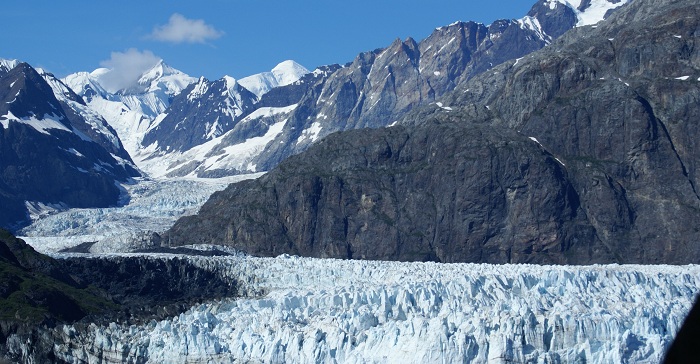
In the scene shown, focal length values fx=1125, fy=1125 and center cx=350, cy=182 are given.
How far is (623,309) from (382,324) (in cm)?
1881

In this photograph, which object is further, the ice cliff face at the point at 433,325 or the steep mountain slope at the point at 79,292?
the steep mountain slope at the point at 79,292

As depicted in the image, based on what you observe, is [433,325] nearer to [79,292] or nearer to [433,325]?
[433,325]

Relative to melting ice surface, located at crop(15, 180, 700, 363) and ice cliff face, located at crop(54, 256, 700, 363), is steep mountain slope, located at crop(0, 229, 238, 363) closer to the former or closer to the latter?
ice cliff face, located at crop(54, 256, 700, 363)

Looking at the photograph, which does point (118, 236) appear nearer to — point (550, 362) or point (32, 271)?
point (32, 271)

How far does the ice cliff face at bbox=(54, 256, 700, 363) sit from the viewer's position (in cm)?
7656

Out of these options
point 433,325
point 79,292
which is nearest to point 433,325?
point 433,325

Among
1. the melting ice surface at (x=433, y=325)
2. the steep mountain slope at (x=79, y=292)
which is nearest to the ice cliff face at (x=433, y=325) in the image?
the melting ice surface at (x=433, y=325)

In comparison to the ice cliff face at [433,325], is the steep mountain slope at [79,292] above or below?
above

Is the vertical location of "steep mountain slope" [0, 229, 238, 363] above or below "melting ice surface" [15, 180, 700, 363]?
above

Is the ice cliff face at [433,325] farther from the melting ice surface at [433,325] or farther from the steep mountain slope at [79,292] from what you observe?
the steep mountain slope at [79,292]

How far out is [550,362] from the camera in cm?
7538

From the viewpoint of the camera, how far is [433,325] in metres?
78.1

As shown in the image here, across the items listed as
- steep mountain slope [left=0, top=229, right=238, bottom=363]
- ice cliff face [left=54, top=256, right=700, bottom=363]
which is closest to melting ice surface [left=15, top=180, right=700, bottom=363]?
ice cliff face [left=54, top=256, right=700, bottom=363]

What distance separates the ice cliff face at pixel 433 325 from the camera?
76562 mm
